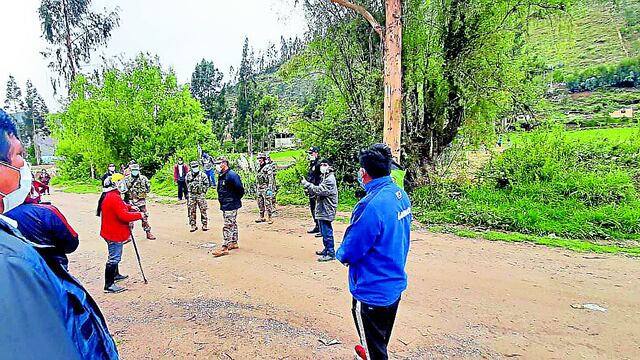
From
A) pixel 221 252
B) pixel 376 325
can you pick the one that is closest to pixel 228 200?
pixel 221 252

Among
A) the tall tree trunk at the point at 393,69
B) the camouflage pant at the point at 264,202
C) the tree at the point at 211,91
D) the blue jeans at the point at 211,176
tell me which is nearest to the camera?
the tall tree trunk at the point at 393,69

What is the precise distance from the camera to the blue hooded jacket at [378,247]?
289 cm

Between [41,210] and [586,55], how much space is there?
10005 cm

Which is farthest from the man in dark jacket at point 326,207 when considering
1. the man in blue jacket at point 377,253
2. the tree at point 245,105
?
the tree at point 245,105

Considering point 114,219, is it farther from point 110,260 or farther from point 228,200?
point 228,200

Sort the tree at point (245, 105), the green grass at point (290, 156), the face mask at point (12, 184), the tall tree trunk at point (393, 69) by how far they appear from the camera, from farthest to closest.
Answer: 1. the tree at point (245, 105)
2. the green grass at point (290, 156)
3. the tall tree trunk at point (393, 69)
4. the face mask at point (12, 184)

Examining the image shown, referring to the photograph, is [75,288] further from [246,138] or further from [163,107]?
[246,138]

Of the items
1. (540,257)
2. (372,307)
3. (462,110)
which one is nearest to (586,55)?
(462,110)

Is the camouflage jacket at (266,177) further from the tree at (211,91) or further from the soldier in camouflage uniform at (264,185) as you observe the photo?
the tree at (211,91)

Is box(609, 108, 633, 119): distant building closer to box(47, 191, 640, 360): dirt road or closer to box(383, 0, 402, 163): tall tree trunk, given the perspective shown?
box(383, 0, 402, 163): tall tree trunk

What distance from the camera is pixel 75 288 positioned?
1258 mm

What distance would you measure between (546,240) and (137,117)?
22.1 m

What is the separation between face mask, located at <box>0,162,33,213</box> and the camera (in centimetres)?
136

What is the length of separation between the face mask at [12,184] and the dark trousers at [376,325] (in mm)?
2286
